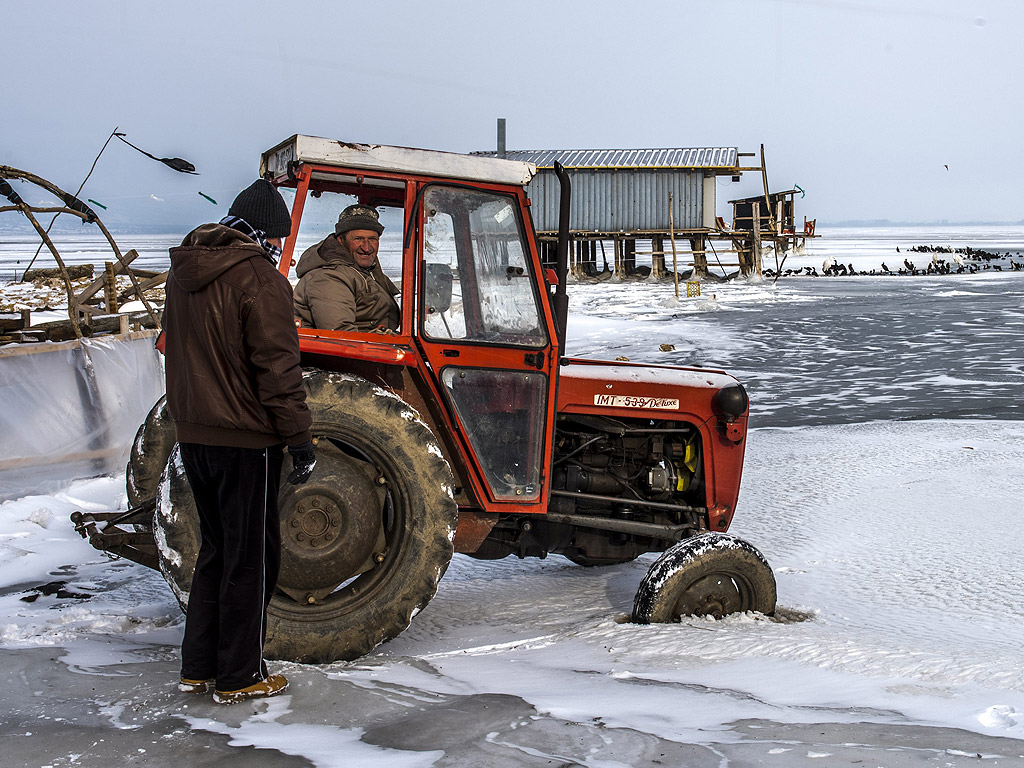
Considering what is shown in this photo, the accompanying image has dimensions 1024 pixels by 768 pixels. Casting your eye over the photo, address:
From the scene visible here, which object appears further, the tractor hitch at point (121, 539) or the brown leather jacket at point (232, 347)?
the tractor hitch at point (121, 539)

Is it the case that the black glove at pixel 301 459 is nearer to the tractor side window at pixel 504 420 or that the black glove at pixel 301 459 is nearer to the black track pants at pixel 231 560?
the black track pants at pixel 231 560

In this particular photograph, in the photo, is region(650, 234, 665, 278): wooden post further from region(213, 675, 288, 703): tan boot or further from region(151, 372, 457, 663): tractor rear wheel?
region(213, 675, 288, 703): tan boot

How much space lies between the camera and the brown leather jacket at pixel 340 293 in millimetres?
3900

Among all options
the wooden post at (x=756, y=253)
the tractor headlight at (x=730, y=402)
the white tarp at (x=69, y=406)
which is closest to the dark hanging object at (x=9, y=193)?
the white tarp at (x=69, y=406)

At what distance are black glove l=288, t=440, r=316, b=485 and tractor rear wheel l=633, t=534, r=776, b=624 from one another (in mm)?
1727

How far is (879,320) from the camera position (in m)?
20.0

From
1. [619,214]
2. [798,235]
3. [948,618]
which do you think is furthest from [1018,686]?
[798,235]

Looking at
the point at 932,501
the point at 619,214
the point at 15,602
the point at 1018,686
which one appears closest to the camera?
the point at 1018,686

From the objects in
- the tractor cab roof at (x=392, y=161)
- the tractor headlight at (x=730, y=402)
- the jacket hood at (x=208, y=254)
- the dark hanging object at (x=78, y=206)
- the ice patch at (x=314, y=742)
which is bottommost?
the ice patch at (x=314, y=742)

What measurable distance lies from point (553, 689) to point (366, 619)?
2.58 ft

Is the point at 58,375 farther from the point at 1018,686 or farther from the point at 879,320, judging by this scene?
the point at 879,320

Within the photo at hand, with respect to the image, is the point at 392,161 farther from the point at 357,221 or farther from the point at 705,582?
Result: the point at 705,582

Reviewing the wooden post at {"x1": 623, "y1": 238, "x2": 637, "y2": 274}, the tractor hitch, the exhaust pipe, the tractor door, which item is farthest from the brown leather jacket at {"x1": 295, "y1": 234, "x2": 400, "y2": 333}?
the wooden post at {"x1": 623, "y1": 238, "x2": 637, "y2": 274}

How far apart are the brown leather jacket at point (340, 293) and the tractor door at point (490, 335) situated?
227 mm
